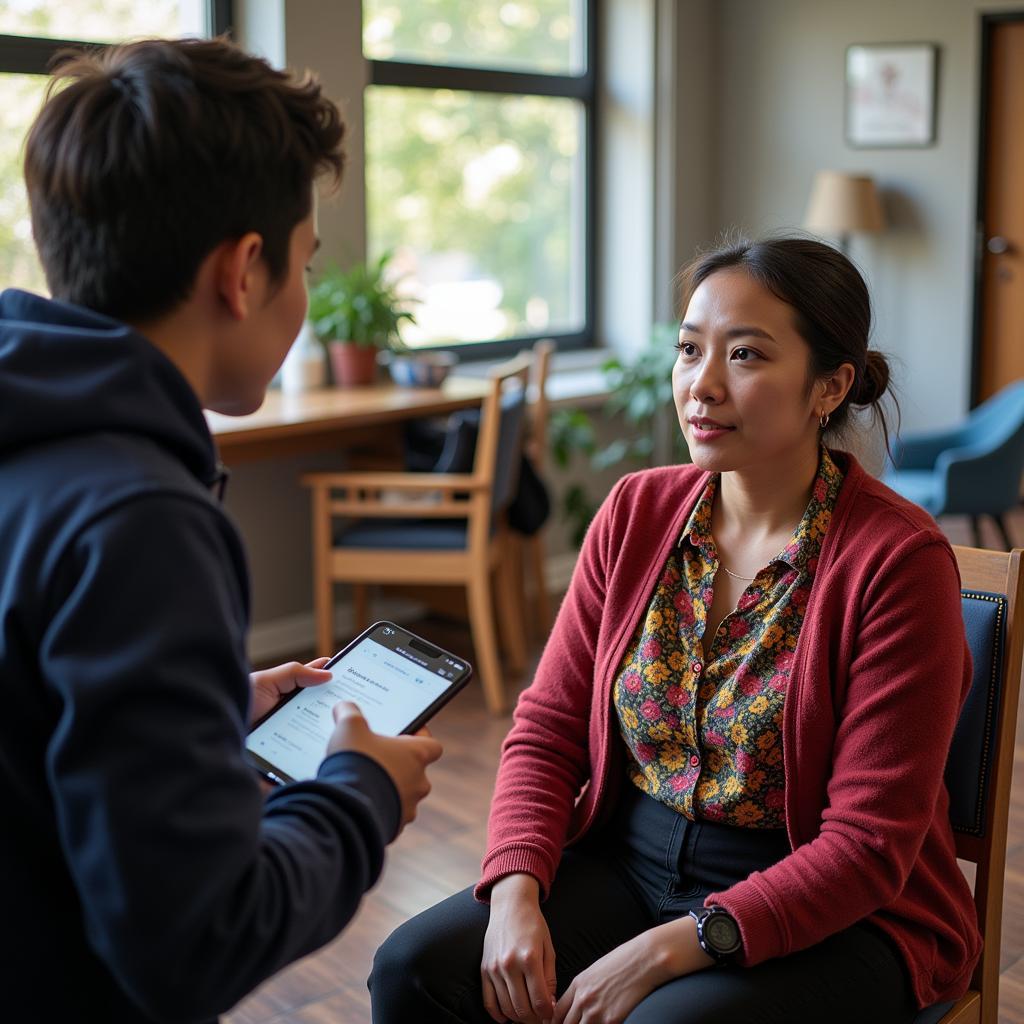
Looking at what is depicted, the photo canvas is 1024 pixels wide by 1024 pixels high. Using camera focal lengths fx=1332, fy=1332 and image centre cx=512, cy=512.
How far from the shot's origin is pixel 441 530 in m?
3.71

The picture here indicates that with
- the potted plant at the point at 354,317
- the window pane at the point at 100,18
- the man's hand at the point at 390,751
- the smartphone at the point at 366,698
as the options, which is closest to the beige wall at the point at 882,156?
the potted plant at the point at 354,317

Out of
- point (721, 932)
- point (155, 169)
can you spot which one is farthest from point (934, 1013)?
point (155, 169)

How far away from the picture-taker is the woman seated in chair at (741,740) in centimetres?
129

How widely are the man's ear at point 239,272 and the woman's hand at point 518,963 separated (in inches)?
30.2

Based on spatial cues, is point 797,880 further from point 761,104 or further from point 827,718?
point 761,104

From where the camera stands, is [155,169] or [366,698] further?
[366,698]

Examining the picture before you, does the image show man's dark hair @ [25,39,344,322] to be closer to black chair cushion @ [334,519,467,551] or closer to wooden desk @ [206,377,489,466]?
wooden desk @ [206,377,489,466]

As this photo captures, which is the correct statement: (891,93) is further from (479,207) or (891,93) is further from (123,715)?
(123,715)

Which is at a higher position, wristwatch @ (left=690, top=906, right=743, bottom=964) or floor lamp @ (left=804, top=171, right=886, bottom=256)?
floor lamp @ (left=804, top=171, right=886, bottom=256)

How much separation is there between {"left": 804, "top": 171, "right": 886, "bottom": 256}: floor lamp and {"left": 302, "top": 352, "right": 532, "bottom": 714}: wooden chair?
90.1 inches

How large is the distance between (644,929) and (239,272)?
93 cm

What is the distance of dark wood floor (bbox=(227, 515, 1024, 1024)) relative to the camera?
87.1 inches

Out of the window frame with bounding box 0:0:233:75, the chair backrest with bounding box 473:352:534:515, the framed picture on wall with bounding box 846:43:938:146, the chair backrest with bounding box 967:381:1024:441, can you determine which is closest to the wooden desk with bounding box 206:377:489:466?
the chair backrest with bounding box 473:352:534:515

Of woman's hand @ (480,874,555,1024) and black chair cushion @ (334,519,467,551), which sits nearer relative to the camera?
woman's hand @ (480,874,555,1024)
